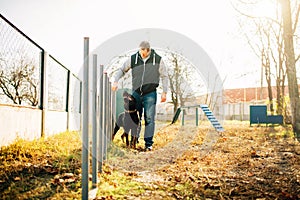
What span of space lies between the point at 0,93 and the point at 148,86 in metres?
2.29

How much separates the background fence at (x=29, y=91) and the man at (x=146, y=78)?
148 cm

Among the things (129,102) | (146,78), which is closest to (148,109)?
(129,102)

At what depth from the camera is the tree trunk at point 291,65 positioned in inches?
334

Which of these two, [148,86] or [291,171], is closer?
[291,171]

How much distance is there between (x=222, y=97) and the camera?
79.9ft

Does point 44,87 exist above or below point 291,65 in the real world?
below

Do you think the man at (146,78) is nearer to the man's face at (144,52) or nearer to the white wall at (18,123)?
the man's face at (144,52)

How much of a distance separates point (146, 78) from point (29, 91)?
6.63 feet

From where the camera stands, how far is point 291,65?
334 inches

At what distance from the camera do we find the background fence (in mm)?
4438

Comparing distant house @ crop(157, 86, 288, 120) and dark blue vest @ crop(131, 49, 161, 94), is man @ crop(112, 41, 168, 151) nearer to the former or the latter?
dark blue vest @ crop(131, 49, 161, 94)

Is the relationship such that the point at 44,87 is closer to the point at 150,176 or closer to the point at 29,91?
the point at 29,91

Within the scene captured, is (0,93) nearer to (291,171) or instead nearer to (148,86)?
(148,86)

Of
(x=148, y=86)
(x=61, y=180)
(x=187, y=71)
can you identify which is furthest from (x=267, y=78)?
(x=61, y=180)
